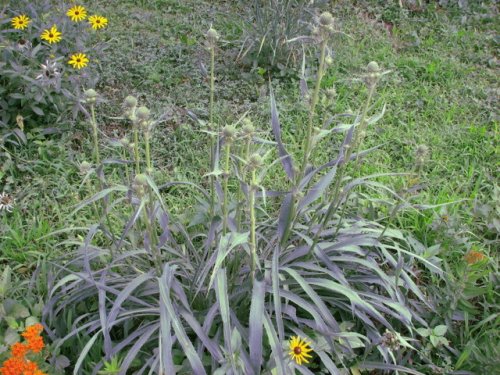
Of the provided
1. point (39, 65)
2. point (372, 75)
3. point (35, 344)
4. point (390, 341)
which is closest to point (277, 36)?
point (39, 65)

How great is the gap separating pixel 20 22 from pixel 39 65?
304 millimetres

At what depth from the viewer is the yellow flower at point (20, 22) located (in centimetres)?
289

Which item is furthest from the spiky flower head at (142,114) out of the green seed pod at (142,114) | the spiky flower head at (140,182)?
the spiky flower head at (140,182)

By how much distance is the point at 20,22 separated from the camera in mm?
2920

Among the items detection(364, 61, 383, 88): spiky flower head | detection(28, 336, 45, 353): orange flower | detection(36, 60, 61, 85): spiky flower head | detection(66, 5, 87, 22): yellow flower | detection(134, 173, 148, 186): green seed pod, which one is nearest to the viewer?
detection(134, 173, 148, 186): green seed pod

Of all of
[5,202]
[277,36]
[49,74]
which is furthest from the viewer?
[277,36]

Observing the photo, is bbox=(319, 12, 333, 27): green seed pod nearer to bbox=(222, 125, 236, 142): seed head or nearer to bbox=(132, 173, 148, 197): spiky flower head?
bbox=(222, 125, 236, 142): seed head

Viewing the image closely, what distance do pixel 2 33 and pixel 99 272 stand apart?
6.17 feet

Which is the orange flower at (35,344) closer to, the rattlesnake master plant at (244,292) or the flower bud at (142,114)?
the rattlesnake master plant at (244,292)

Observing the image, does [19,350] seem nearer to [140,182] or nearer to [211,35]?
[140,182]

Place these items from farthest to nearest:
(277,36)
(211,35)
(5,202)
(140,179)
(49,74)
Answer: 1. (277,36)
2. (49,74)
3. (5,202)
4. (211,35)
5. (140,179)

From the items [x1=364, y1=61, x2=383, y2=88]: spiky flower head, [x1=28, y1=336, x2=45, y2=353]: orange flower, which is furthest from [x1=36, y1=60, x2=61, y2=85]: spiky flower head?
[x1=364, y1=61, x2=383, y2=88]: spiky flower head

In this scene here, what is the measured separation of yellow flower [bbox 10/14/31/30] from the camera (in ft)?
9.48

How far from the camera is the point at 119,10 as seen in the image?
410 centimetres
